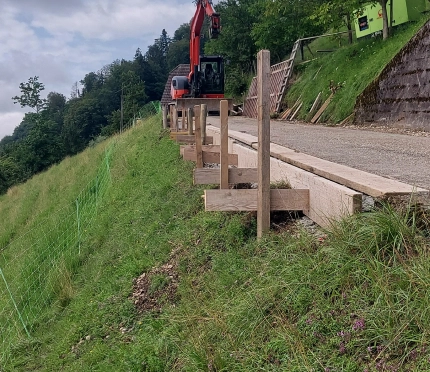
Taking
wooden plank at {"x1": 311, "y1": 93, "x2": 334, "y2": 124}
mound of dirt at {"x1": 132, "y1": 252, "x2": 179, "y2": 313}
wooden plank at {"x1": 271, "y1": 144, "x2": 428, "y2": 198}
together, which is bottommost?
mound of dirt at {"x1": 132, "y1": 252, "x2": 179, "y2": 313}

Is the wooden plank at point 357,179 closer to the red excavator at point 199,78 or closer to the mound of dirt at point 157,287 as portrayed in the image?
the mound of dirt at point 157,287

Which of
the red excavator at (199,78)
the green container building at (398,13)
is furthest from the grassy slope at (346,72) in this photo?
the red excavator at (199,78)

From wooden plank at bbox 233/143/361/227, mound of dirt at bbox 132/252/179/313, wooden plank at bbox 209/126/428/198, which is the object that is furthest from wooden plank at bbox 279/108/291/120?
mound of dirt at bbox 132/252/179/313

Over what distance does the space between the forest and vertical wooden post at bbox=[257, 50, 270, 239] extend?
12950 millimetres

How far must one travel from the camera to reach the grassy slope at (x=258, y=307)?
247 centimetres

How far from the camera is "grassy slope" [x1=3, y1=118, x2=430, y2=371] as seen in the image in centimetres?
247

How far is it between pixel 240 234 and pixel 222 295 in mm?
960

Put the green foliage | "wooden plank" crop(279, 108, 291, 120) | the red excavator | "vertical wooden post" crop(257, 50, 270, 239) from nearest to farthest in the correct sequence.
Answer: "vertical wooden post" crop(257, 50, 270, 239) < "wooden plank" crop(279, 108, 291, 120) < the red excavator < the green foliage

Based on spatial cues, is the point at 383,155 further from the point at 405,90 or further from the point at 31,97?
the point at 31,97

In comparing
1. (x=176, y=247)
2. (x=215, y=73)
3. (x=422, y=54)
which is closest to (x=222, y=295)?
(x=176, y=247)

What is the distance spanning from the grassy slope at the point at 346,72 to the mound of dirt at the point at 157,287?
1059cm

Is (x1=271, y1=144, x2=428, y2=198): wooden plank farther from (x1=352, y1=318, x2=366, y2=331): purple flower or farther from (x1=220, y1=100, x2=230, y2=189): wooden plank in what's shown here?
(x1=352, y1=318, x2=366, y2=331): purple flower

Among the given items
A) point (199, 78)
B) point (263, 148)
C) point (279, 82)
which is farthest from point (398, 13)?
point (263, 148)

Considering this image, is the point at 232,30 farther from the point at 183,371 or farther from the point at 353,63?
the point at 183,371
